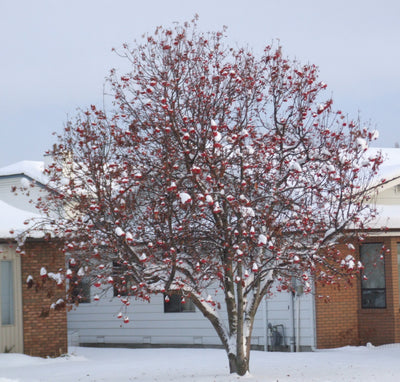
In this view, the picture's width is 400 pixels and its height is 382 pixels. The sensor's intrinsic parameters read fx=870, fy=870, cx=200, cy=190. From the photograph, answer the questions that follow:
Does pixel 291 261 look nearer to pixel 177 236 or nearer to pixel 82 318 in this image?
pixel 177 236

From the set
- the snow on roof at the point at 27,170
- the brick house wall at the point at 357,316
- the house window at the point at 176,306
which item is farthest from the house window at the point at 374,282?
the snow on roof at the point at 27,170

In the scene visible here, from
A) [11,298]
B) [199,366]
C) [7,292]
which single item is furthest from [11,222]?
[199,366]

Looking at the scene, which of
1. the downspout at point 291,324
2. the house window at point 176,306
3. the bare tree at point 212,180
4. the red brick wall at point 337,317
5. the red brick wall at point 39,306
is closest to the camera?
the bare tree at point 212,180

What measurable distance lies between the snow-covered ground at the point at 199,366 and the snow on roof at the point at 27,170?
7.31 m

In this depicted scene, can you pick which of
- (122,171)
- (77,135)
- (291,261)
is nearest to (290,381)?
(291,261)

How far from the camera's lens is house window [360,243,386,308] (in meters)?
21.1

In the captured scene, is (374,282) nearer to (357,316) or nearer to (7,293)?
(357,316)

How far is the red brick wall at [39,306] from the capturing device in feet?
64.8

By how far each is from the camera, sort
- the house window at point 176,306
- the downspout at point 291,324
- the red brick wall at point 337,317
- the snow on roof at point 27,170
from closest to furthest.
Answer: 1. the red brick wall at point 337,317
2. the downspout at point 291,324
3. the house window at point 176,306
4. the snow on roof at point 27,170

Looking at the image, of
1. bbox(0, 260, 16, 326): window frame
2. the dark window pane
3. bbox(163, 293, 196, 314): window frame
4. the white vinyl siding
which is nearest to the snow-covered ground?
the white vinyl siding

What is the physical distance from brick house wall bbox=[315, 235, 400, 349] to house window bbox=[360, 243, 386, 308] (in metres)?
0.17

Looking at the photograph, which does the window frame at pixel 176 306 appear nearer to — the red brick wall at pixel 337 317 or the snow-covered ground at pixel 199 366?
the snow-covered ground at pixel 199 366

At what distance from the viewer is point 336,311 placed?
20.9 m

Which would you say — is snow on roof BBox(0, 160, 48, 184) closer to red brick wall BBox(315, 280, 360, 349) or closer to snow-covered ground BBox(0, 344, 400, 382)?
snow-covered ground BBox(0, 344, 400, 382)
